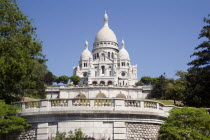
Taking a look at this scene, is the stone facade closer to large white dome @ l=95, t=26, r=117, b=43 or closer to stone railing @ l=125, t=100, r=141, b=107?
stone railing @ l=125, t=100, r=141, b=107

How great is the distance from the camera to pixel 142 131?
62.8ft

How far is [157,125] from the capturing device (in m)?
19.8

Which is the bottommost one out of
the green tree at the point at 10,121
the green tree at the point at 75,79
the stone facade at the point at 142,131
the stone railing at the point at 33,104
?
the stone facade at the point at 142,131

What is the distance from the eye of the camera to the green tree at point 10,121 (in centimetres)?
1816

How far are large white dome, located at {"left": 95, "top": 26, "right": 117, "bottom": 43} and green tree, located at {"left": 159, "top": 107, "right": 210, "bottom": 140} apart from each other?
12411 cm

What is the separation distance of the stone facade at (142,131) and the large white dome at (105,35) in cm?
12380

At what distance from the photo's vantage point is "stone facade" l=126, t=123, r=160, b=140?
61.9 ft

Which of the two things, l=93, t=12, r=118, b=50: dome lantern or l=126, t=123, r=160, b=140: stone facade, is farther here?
l=93, t=12, r=118, b=50: dome lantern

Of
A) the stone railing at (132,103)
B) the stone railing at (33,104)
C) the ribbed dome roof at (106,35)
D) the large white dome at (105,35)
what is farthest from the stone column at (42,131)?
the ribbed dome roof at (106,35)

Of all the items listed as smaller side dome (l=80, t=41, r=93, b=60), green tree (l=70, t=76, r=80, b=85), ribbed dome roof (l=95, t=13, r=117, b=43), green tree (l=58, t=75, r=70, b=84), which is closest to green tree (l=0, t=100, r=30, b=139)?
green tree (l=70, t=76, r=80, b=85)

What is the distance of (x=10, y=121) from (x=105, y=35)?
127746 millimetres

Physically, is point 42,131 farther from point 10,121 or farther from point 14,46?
point 14,46

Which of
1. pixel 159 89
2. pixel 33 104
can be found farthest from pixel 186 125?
pixel 159 89

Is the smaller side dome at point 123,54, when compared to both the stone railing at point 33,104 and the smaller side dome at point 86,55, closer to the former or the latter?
the smaller side dome at point 86,55
